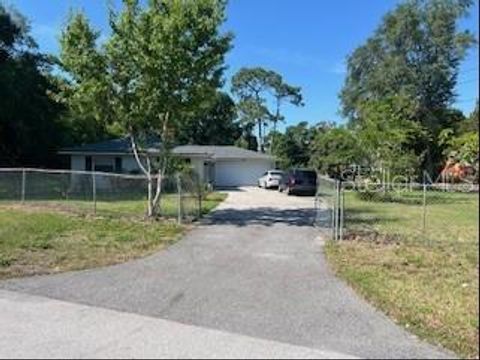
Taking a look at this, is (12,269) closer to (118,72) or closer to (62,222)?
(62,222)

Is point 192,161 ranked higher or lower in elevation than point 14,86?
lower

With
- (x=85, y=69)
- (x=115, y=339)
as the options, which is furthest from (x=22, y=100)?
(x=115, y=339)

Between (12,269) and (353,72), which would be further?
(353,72)

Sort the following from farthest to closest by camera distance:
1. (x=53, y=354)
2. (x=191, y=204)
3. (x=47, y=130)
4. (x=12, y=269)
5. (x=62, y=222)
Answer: (x=47, y=130)
(x=191, y=204)
(x=62, y=222)
(x=12, y=269)
(x=53, y=354)

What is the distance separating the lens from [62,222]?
792 inches

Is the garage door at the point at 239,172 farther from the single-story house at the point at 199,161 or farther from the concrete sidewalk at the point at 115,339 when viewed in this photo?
the concrete sidewalk at the point at 115,339

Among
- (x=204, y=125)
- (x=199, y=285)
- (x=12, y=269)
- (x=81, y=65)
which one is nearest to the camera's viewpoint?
(x=199, y=285)

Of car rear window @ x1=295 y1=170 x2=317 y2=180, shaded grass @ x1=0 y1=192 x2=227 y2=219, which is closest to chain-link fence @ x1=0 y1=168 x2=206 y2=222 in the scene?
shaded grass @ x1=0 y1=192 x2=227 y2=219

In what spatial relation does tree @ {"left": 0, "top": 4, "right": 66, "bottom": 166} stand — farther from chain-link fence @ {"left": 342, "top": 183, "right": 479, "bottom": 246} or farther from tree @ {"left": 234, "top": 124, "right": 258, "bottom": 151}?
tree @ {"left": 234, "top": 124, "right": 258, "bottom": 151}

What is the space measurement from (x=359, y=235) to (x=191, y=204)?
8514 mm

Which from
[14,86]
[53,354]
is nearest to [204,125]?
[14,86]

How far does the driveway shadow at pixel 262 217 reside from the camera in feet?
71.6

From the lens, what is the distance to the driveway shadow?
2183 cm

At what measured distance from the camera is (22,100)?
40.7m
